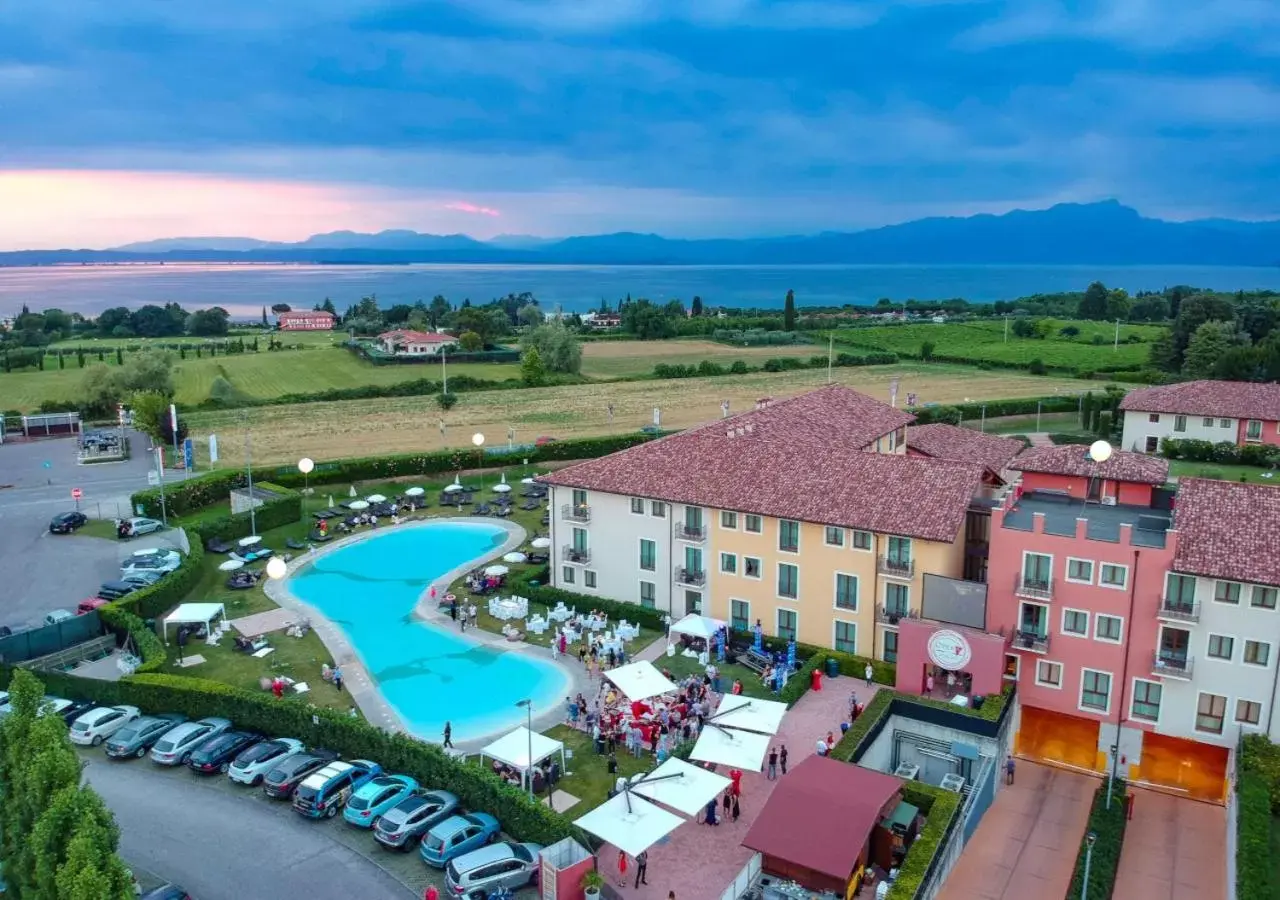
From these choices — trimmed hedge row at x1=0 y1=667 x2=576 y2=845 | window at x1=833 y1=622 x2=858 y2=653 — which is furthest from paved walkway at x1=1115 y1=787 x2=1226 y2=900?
trimmed hedge row at x1=0 y1=667 x2=576 y2=845

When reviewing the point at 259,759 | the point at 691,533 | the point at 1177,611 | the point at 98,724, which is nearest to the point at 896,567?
the point at 691,533

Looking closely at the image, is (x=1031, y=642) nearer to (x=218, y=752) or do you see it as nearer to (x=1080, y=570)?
(x=1080, y=570)

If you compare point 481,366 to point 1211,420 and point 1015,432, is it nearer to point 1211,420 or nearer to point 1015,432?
point 1015,432

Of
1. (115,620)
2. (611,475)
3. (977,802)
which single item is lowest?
(977,802)

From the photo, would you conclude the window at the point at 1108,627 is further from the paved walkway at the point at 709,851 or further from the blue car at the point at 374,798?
the blue car at the point at 374,798

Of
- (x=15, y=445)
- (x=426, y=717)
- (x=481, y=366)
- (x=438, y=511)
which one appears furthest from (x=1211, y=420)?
(x=15, y=445)

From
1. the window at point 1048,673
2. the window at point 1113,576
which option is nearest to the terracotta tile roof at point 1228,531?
the window at point 1113,576
